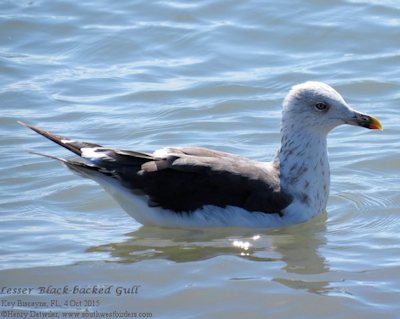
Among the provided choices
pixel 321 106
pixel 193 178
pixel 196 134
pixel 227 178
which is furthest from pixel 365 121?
pixel 196 134

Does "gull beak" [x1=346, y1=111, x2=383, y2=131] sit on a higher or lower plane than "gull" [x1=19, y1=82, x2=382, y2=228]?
higher

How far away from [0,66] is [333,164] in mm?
4490

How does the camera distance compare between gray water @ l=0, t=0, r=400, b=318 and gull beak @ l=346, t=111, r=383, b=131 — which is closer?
gray water @ l=0, t=0, r=400, b=318

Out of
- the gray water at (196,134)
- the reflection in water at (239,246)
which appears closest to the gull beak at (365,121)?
the gray water at (196,134)

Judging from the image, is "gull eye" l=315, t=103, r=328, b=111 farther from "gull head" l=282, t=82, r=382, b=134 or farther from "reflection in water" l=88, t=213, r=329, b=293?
"reflection in water" l=88, t=213, r=329, b=293

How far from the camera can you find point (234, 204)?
27.9 ft

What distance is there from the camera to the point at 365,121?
8766mm

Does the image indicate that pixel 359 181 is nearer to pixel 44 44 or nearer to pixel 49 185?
pixel 49 185

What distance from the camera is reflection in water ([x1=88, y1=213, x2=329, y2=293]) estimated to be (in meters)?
7.82

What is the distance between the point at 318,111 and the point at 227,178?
1014 millimetres

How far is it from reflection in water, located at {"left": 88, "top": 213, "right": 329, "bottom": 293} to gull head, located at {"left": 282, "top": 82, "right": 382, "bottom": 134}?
751 millimetres

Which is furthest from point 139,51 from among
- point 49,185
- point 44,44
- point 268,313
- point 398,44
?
point 268,313

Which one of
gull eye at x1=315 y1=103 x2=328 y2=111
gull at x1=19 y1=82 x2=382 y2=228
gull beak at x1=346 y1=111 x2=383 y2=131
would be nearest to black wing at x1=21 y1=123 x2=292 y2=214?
gull at x1=19 y1=82 x2=382 y2=228

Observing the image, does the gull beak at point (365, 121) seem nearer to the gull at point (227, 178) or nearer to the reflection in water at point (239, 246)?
the gull at point (227, 178)
